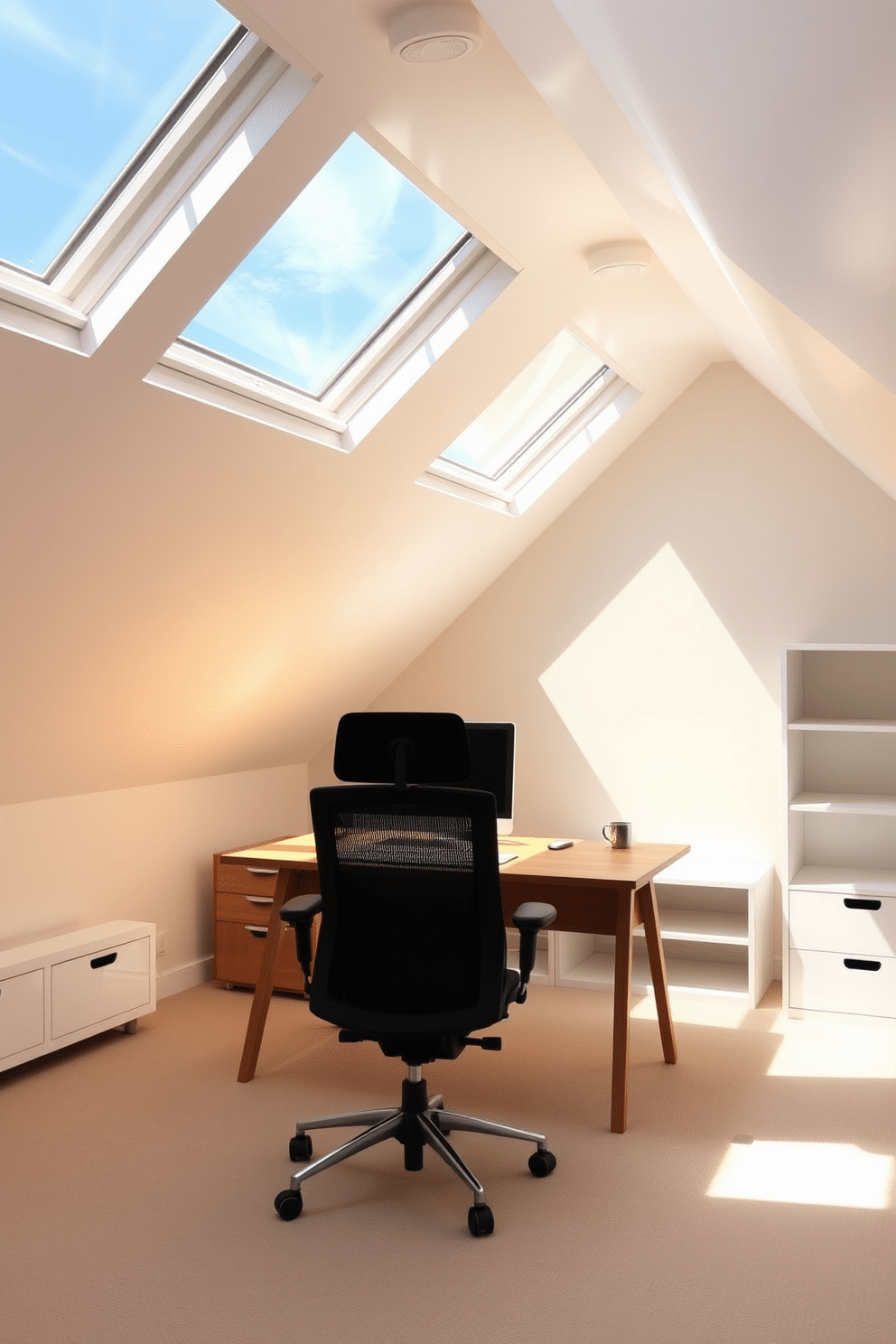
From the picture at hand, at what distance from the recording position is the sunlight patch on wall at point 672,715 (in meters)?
5.74

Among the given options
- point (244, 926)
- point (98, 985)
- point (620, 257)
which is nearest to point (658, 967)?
point (244, 926)

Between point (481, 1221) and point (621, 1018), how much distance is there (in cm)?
95

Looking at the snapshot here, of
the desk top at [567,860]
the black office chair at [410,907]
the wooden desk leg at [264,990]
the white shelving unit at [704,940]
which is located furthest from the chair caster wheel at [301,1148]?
the white shelving unit at [704,940]

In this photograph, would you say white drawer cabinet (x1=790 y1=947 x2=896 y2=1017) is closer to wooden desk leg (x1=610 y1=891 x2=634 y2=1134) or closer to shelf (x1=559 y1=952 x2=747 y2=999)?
shelf (x1=559 y1=952 x2=747 y2=999)

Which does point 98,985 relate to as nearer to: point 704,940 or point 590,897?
point 590,897

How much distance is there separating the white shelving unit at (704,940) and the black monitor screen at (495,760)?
1.11 m

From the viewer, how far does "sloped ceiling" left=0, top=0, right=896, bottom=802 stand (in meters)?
1.14

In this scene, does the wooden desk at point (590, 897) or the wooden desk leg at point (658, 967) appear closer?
the wooden desk at point (590, 897)

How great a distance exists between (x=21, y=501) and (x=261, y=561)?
1246mm

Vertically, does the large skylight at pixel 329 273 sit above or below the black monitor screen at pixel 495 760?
above

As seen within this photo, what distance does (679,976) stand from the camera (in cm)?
555

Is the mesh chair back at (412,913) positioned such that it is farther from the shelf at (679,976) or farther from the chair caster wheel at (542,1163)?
the shelf at (679,976)

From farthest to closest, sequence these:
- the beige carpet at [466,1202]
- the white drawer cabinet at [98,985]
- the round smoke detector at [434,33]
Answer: the white drawer cabinet at [98,985] → the beige carpet at [466,1202] → the round smoke detector at [434,33]

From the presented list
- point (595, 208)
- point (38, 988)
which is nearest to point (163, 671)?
point (38, 988)
